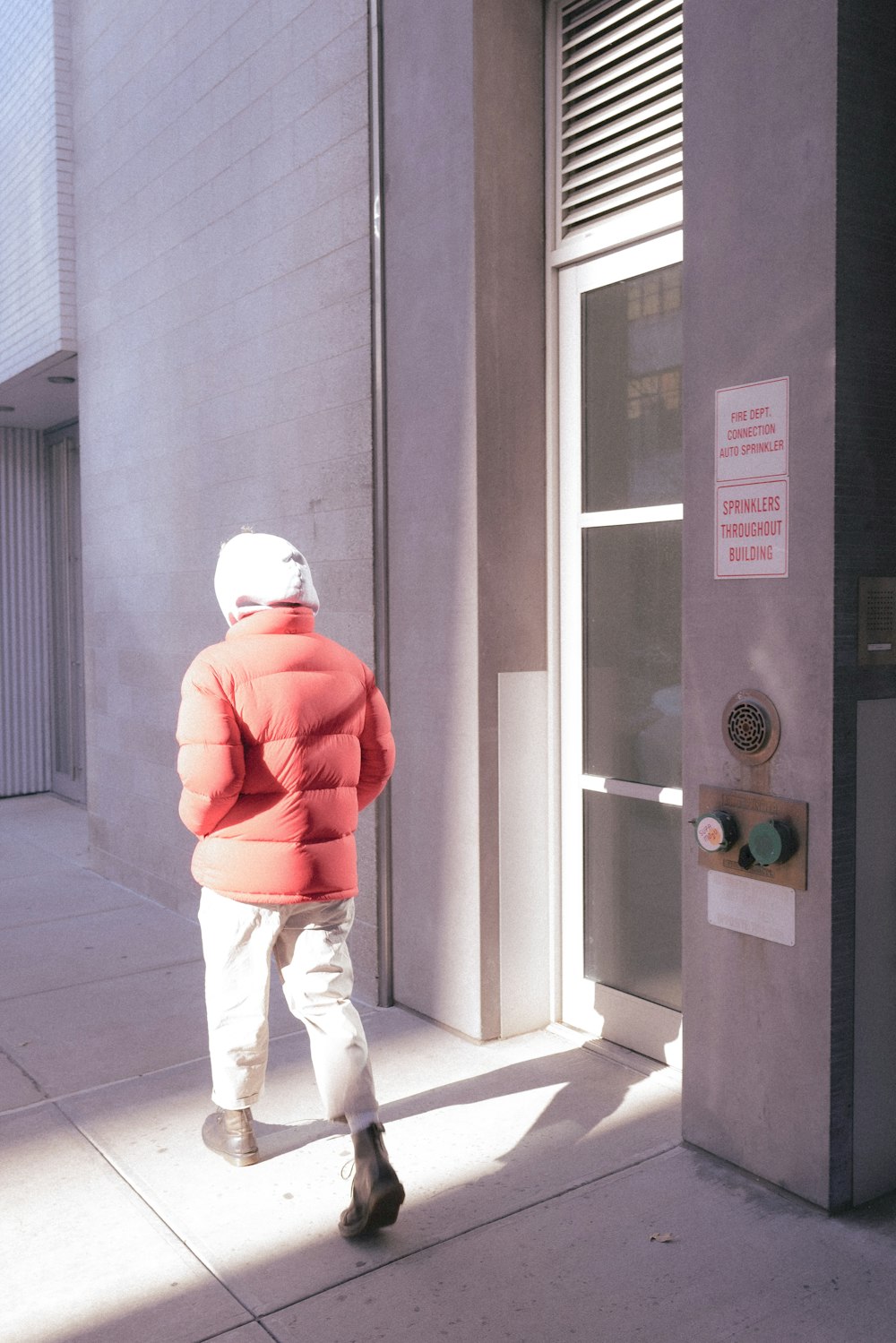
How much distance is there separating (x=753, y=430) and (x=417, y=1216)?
2.28 metres

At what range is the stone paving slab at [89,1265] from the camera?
2.72 metres

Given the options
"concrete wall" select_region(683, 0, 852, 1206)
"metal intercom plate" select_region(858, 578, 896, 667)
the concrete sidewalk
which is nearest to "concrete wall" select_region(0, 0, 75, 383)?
the concrete sidewalk

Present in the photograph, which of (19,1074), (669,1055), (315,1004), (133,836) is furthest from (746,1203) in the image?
(133,836)

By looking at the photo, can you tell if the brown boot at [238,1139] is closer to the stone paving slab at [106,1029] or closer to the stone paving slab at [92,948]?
the stone paving slab at [106,1029]

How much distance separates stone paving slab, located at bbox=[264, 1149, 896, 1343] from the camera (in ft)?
8.71

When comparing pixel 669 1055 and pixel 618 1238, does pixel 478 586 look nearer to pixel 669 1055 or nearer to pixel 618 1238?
pixel 669 1055

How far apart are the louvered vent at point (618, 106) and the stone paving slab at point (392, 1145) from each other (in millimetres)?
3036

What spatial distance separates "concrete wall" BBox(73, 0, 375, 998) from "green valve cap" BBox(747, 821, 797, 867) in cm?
206

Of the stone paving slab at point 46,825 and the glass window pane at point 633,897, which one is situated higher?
the glass window pane at point 633,897

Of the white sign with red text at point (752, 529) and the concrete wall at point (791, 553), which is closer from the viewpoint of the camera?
the concrete wall at point (791, 553)

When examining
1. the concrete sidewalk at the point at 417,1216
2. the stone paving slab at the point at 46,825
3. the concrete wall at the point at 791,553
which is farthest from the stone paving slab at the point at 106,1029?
the stone paving slab at the point at 46,825

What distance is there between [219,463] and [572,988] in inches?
123

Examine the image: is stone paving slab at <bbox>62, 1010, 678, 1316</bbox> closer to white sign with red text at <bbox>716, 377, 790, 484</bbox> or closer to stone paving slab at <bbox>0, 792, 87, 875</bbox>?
white sign with red text at <bbox>716, 377, 790, 484</bbox>

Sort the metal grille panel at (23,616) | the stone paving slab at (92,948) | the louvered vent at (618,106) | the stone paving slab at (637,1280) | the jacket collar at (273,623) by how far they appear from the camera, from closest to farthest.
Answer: the stone paving slab at (637,1280), the jacket collar at (273,623), the louvered vent at (618,106), the stone paving slab at (92,948), the metal grille panel at (23,616)
